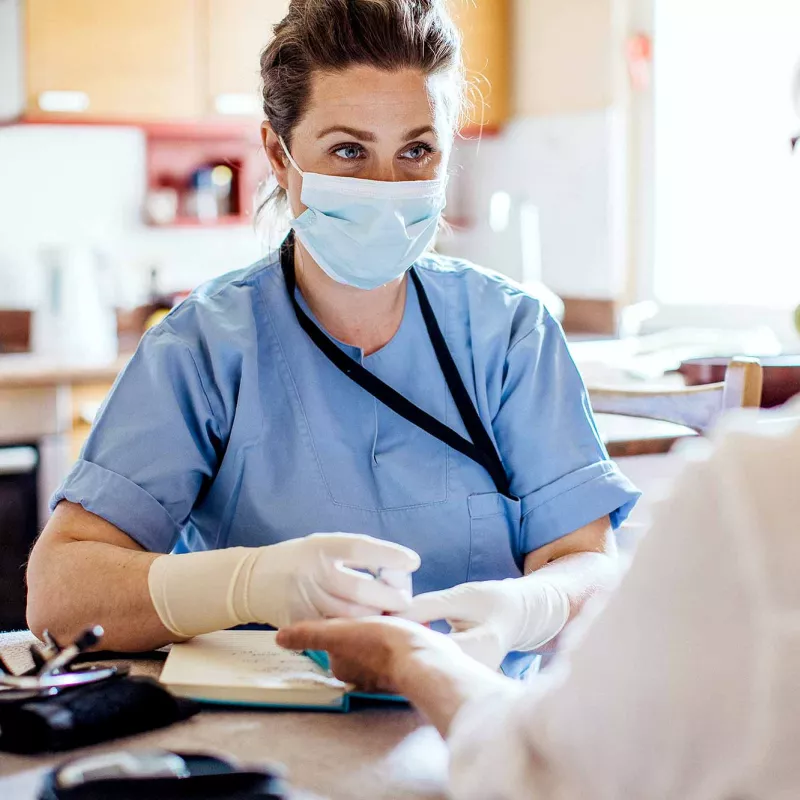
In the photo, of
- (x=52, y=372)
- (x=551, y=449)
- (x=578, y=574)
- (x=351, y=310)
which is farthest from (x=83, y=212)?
(x=578, y=574)

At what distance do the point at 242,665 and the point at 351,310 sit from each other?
0.60m

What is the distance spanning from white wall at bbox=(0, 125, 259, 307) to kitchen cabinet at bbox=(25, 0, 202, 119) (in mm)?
310

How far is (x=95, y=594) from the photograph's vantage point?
117cm

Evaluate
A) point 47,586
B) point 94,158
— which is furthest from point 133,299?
point 47,586

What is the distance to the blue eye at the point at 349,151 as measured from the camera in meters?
1.44

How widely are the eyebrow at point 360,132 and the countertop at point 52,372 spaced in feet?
4.99

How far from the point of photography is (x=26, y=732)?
2.81 ft

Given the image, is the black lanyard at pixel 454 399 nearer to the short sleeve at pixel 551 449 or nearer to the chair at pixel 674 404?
the short sleeve at pixel 551 449

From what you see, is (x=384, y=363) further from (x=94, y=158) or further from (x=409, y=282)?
(x=94, y=158)

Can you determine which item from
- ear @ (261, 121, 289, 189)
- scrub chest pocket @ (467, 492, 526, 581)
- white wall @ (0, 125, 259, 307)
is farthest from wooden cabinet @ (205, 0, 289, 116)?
scrub chest pocket @ (467, 492, 526, 581)

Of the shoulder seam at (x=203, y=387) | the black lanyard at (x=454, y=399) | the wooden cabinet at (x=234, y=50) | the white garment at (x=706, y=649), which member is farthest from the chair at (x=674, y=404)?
the wooden cabinet at (x=234, y=50)

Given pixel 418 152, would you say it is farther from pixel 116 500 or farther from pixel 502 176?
pixel 502 176

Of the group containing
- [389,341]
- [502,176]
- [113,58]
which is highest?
[113,58]

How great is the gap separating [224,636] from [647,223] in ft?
9.11
